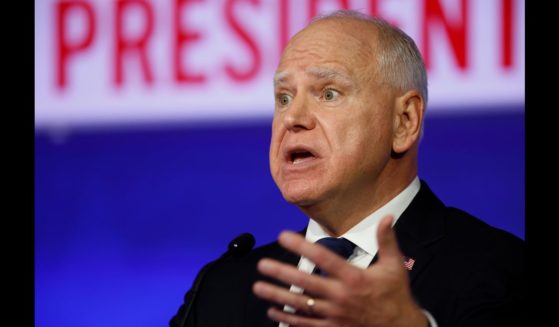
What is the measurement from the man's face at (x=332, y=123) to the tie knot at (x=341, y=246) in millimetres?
110

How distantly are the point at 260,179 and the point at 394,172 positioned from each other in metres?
0.89

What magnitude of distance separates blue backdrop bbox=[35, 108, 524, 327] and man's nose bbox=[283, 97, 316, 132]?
83cm

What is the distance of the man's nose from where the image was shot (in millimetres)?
2082

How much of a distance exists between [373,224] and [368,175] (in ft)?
0.43

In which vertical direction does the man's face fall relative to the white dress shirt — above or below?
above

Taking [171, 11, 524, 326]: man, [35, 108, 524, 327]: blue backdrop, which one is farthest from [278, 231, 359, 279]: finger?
[35, 108, 524, 327]: blue backdrop

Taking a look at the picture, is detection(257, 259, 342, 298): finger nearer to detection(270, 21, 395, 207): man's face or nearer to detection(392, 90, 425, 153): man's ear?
detection(270, 21, 395, 207): man's face

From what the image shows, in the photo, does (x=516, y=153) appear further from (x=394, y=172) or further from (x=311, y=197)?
(x=311, y=197)

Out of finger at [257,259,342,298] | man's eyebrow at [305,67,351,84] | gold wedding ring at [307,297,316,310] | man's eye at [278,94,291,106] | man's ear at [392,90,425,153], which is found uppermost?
man's eyebrow at [305,67,351,84]

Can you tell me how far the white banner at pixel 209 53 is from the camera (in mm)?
2756

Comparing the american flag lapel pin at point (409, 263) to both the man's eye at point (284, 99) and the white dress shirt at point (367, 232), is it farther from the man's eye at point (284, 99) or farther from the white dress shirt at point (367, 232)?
the man's eye at point (284, 99)

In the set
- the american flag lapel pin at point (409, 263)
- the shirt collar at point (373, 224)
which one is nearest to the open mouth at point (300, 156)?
the shirt collar at point (373, 224)

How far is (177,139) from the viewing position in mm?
3082
